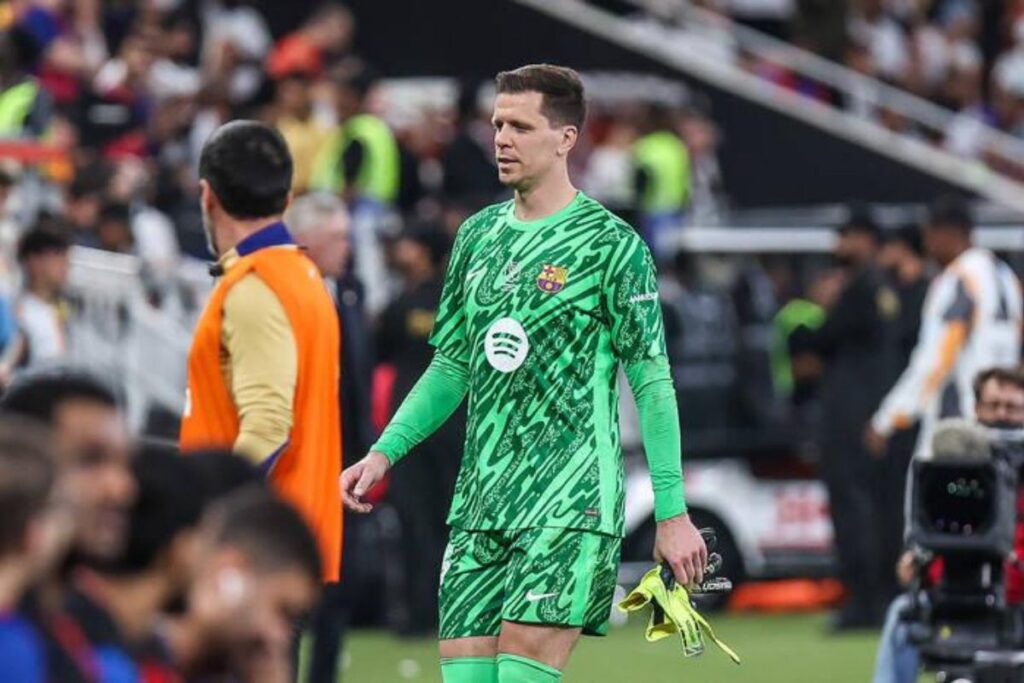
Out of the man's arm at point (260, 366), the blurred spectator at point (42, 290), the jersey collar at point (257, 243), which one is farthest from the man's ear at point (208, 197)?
the blurred spectator at point (42, 290)

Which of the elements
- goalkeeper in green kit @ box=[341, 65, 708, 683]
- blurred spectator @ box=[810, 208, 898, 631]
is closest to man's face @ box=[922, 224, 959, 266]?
blurred spectator @ box=[810, 208, 898, 631]

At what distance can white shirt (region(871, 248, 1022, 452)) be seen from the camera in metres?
14.7

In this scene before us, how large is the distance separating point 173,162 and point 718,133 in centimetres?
930

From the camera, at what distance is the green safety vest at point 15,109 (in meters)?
16.5

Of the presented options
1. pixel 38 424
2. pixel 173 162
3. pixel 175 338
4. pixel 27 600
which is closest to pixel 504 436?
pixel 38 424

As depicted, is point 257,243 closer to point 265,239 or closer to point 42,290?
point 265,239

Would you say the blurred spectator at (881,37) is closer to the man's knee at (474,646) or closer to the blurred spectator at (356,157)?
the blurred spectator at (356,157)

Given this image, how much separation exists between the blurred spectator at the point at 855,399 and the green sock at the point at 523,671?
28.6 ft

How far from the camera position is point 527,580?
301 inches

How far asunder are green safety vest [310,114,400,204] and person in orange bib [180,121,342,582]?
10683mm

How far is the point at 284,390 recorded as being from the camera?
25.5ft

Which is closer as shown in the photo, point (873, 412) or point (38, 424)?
point (38, 424)

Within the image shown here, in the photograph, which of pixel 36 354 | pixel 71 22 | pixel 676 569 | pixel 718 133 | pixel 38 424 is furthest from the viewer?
pixel 718 133

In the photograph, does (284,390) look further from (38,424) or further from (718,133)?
(718,133)
